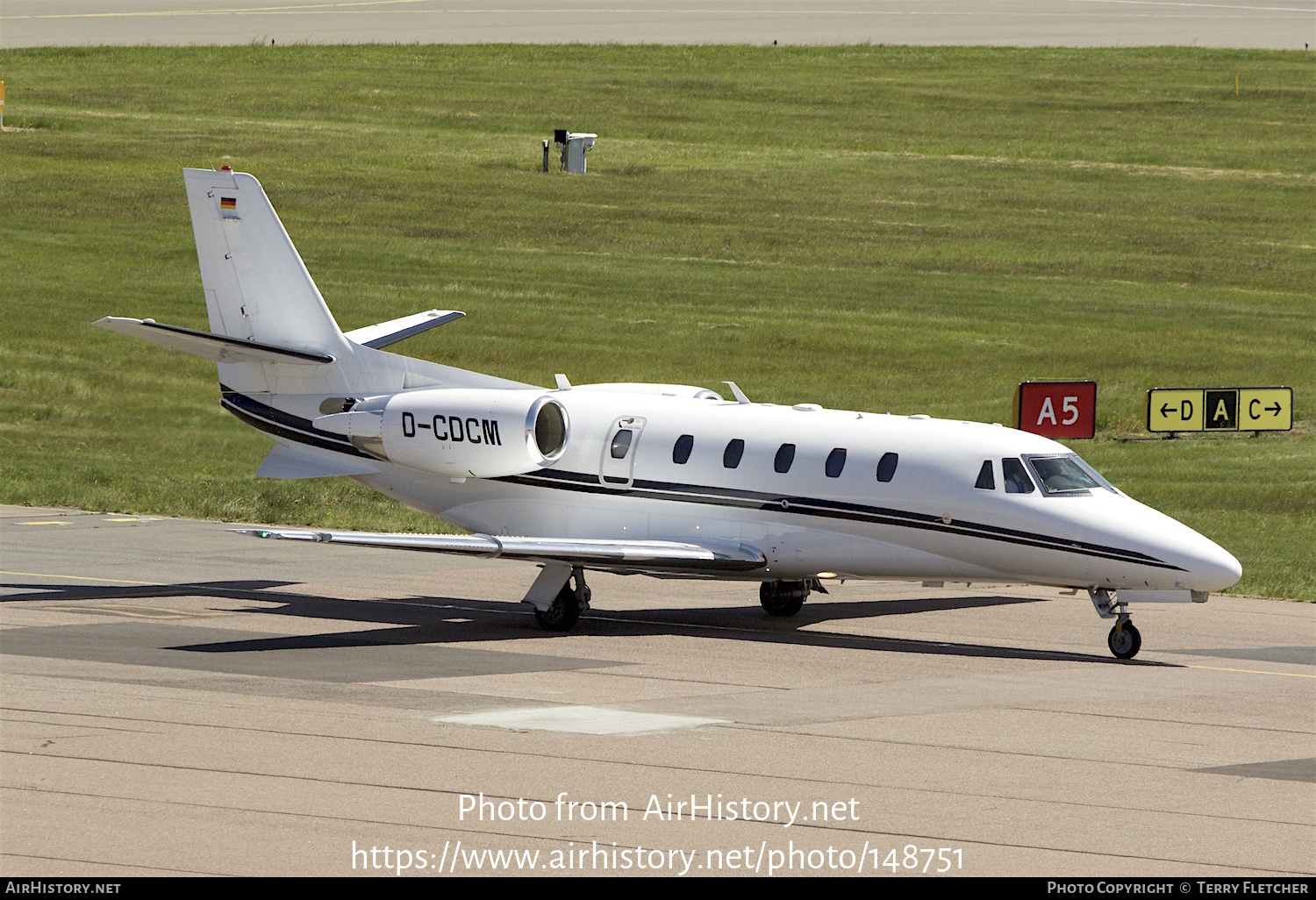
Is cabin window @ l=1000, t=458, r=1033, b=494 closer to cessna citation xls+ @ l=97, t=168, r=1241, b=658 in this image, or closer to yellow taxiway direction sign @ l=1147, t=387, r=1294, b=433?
cessna citation xls+ @ l=97, t=168, r=1241, b=658

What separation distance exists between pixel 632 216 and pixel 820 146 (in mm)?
14507

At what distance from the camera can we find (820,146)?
7562 centimetres

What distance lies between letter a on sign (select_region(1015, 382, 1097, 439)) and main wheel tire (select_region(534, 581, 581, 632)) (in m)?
11.3

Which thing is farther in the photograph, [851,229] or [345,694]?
[851,229]

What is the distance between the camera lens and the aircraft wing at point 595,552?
2230cm

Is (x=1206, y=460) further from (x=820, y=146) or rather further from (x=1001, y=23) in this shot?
(x=1001, y=23)

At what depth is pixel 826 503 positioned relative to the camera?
22.5 meters

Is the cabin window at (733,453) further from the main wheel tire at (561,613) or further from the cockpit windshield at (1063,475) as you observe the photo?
the cockpit windshield at (1063,475)

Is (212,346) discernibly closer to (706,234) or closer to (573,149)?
(706,234)

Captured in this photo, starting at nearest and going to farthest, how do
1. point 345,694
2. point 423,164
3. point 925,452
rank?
1. point 345,694
2. point 925,452
3. point 423,164

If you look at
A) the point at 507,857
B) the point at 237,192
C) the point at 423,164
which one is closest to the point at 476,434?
the point at 237,192

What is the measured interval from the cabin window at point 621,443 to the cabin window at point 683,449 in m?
0.69

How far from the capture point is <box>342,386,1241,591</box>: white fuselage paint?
21.0 metres

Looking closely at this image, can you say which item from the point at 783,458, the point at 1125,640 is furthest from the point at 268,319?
the point at 1125,640
